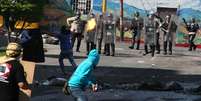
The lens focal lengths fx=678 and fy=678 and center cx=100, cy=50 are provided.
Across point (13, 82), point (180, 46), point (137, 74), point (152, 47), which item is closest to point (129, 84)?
point (137, 74)

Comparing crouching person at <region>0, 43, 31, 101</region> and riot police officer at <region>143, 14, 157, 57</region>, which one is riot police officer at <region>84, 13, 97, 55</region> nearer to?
riot police officer at <region>143, 14, 157, 57</region>

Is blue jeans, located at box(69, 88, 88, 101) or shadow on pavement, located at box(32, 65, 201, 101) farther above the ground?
blue jeans, located at box(69, 88, 88, 101)

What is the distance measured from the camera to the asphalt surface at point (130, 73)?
14.9m

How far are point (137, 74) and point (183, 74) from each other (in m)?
1.45

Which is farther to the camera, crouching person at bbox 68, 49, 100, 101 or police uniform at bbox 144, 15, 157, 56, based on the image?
police uniform at bbox 144, 15, 157, 56

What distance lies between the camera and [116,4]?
39.7 meters

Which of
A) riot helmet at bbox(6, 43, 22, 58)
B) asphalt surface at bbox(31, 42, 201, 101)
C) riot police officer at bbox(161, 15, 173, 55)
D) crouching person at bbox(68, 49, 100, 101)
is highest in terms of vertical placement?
riot helmet at bbox(6, 43, 22, 58)

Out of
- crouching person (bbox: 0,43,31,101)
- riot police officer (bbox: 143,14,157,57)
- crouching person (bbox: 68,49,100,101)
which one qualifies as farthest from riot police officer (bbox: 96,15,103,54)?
crouching person (bbox: 0,43,31,101)

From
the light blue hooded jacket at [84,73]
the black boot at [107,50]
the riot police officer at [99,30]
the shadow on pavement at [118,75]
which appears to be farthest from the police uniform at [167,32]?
the light blue hooded jacket at [84,73]

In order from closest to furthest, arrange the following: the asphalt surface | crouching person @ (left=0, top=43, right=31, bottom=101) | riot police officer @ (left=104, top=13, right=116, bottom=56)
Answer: crouching person @ (left=0, top=43, right=31, bottom=101) < the asphalt surface < riot police officer @ (left=104, top=13, right=116, bottom=56)

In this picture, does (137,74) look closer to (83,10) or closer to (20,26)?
(20,26)

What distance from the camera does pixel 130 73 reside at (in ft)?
65.0

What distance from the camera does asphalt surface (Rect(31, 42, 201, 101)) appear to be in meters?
14.9

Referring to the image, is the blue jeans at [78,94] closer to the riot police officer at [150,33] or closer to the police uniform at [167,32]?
the riot police officer at [150,33]
